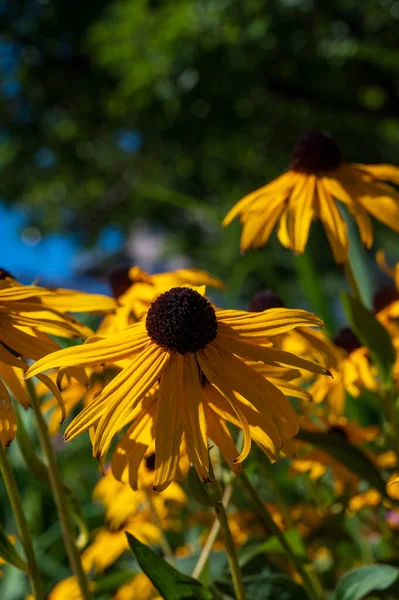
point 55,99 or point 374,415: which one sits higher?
point 55,99

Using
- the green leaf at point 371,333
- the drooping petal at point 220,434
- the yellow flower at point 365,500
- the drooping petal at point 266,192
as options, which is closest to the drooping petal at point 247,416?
the drooping petal at point 220,434

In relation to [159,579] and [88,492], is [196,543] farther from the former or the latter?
[88,492]


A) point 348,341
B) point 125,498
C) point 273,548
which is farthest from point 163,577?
point 348,341

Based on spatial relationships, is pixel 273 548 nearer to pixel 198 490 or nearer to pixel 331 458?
pixel 331 458

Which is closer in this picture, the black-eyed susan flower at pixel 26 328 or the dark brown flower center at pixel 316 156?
the black-eyed susan flower at pixel 26 328

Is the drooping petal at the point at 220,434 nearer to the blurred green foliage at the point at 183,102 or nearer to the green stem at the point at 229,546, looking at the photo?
the green stem at the point at 229,546

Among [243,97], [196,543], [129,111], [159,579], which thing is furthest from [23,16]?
[159,579]

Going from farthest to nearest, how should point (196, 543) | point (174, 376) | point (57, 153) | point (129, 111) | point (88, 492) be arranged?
point (57, 153) < point (129, 111) < point (88, 492) < point (196, 543) < point (174, 376)
